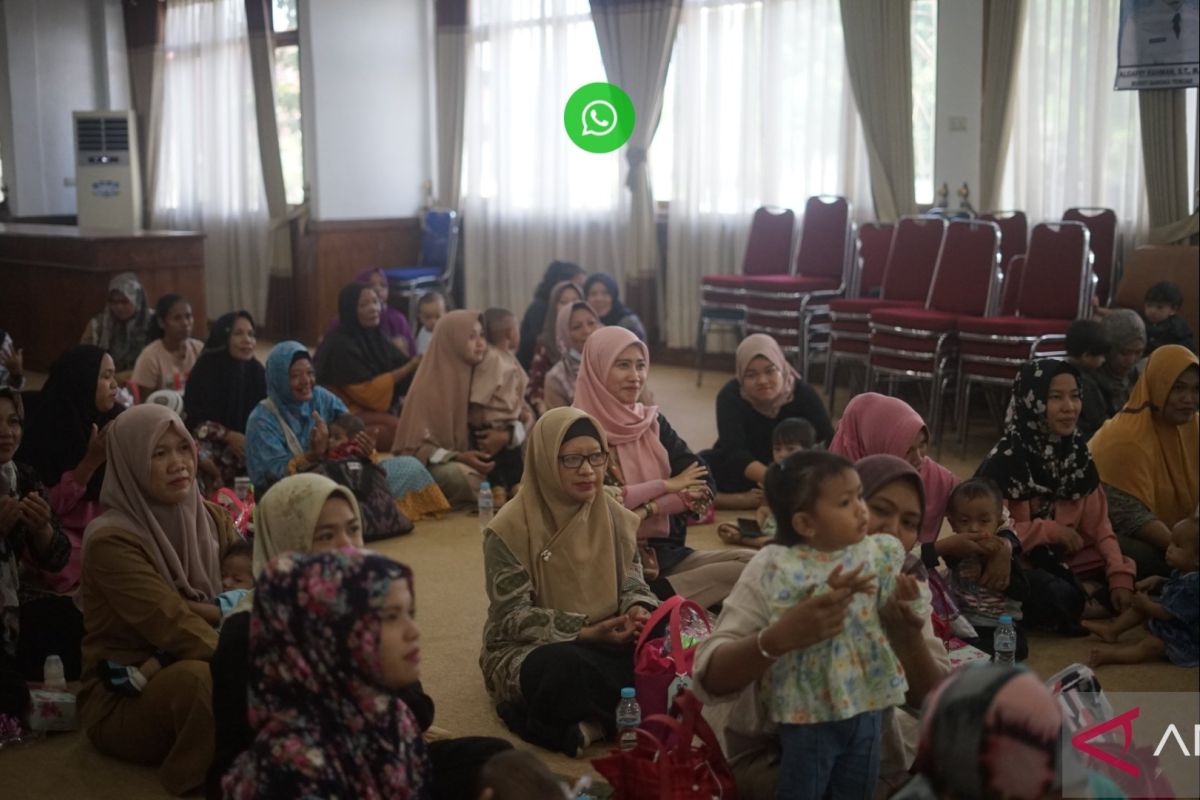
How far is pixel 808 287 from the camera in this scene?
286 inches

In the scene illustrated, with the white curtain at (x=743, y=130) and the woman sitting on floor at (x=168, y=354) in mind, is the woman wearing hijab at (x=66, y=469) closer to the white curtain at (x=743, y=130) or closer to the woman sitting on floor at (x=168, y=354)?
the woman sitting on floor at (x=168, y=354)

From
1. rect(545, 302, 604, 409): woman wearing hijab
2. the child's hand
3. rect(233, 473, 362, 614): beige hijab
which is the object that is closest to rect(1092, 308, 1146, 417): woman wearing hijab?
rect(545, 302, 604, 409): woman wearing hijab

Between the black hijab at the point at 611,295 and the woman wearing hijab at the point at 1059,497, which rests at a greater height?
the black hijab at the point at 611,295

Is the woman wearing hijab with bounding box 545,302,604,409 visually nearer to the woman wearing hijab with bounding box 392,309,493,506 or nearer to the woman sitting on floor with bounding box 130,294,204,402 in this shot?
the woman wearing hijab with bounding box 392,309,493,506

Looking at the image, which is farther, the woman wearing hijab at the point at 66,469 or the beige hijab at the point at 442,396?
the beige hijab at the point at 442,396

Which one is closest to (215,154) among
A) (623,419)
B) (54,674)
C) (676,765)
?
(623,419)

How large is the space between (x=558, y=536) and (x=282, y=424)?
2.10 metres

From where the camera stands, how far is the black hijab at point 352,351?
19.8ft

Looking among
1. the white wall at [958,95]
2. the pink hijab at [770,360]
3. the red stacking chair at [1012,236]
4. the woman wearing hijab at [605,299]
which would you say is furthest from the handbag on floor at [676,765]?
the white wall at [958,95]

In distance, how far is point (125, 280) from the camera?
665cm

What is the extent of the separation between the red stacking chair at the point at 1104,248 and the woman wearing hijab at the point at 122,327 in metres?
4.74

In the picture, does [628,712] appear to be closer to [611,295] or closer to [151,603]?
[151,603]

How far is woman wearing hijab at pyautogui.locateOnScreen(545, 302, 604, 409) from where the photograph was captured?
539 centimetres

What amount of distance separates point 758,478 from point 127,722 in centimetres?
262
